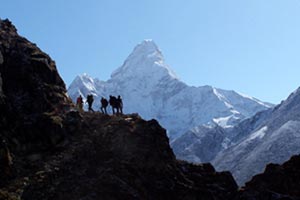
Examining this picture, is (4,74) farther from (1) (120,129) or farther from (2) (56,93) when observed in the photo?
(1) (120,129)

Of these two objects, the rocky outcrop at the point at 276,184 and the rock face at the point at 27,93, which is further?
the rocky outcrop at the point at 276,184

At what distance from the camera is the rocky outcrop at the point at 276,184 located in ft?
159

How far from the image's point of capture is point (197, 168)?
52.0 meters

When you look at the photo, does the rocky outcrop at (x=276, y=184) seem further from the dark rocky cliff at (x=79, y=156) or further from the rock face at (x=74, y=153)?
the rock face at (x=74, y=153)

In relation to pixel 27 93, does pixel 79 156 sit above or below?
below

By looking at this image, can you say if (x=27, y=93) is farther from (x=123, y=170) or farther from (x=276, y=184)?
(x=276, y=184)

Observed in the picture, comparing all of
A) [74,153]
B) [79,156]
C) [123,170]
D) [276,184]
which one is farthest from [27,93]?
[276,184]

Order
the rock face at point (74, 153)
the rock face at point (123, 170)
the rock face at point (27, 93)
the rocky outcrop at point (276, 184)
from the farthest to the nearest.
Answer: the rocky outcrop at point (276, 184)
the rock face at point (27, 93)
the rock face at point (74, 153)
the rock face at point (123, 170)

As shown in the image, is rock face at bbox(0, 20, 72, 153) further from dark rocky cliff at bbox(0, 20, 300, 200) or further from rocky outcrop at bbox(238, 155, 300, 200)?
rocky outcrop at bbox(238, 155, 300, 200)

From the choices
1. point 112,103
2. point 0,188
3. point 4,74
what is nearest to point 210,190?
point 112,103

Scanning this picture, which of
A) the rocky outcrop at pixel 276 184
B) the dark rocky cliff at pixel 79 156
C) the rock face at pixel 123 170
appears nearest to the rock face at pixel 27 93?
the dark rocky cliff at pixel 79 156

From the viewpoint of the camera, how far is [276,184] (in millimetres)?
50375

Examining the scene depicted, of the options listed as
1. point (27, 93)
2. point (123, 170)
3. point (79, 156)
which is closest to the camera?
point (123, 170)

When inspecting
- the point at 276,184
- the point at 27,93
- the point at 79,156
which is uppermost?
the point at 27,93
